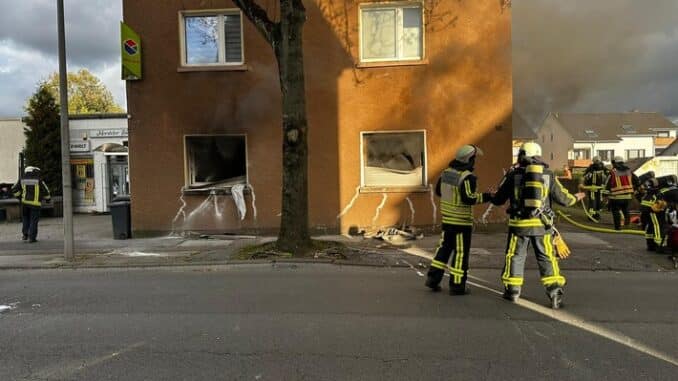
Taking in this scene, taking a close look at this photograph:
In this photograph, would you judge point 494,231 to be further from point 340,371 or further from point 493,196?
point 340,371

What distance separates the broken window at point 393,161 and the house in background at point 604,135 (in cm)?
6071

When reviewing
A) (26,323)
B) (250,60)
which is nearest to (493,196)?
(26,323)

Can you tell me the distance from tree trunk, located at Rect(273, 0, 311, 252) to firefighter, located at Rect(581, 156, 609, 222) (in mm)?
8017

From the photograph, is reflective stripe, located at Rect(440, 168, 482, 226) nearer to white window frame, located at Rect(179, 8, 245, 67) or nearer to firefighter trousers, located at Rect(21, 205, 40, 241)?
white window frame, located at Rect(179, 8, 245, 67)

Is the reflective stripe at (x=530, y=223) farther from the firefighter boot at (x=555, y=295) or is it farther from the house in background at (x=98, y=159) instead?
the house in background at (x=98, y=159)

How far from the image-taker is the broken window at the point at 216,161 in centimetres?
1184

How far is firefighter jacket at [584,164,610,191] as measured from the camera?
42.3 ft

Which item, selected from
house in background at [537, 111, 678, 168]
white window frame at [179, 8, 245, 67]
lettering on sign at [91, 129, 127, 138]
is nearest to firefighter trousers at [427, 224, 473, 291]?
white window frame at [179, 8, 245, 67]

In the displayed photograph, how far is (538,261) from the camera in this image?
18.3 feet

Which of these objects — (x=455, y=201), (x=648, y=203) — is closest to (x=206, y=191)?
(x=455, y=201)

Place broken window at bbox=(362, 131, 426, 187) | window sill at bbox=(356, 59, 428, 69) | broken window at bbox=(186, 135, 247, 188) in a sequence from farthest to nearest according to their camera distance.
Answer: broken window at bbox=(186, 135, 247, 188), broken window at bbox=(362, 131, 426, 187), window sill at bbox=(356, 59, 428, 69)

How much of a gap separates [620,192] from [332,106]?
672cm

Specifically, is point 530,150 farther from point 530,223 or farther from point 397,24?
point 397,24

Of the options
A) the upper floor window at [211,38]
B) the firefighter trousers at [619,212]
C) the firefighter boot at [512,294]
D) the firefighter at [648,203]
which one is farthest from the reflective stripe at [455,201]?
the upper floor window at [211,38]
